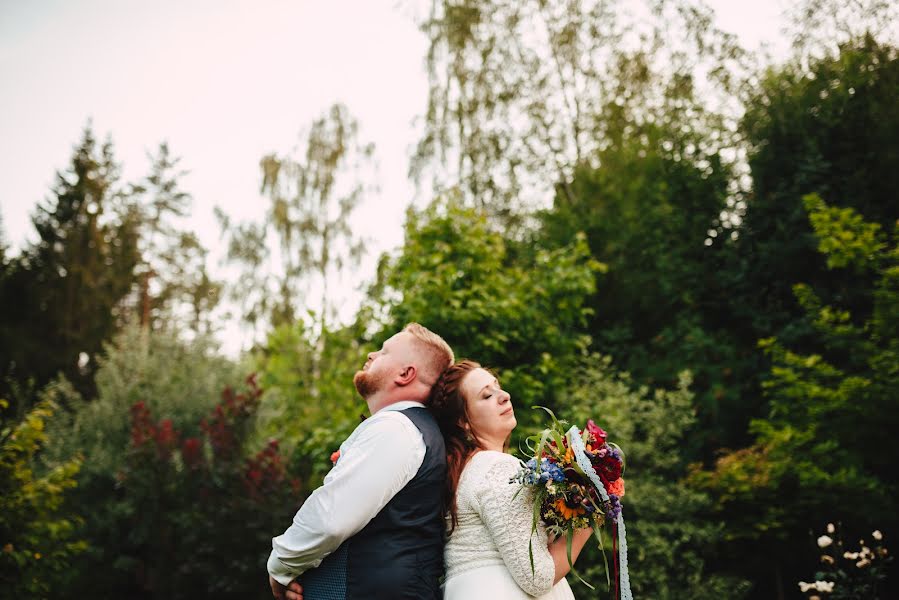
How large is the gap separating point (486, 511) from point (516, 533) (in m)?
0.14

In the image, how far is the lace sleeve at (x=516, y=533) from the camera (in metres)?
2.62

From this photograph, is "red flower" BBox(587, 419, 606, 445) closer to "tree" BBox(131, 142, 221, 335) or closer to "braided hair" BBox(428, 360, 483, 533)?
"braided hair" BBox(428, 360, 483, 533)

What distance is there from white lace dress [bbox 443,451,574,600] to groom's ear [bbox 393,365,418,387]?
1.46 feet

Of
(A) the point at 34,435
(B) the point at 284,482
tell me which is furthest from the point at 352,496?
(B) the point at 284,482

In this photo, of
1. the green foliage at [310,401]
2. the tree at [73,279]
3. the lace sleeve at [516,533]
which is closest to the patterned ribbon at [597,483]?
the lace sleeve at [516,533]

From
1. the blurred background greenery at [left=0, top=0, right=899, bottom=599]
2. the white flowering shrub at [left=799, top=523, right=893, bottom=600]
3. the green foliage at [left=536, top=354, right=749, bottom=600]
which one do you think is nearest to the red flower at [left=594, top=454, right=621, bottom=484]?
the white flowering shrub at [left=799, top=523, right=893, bottom=600]

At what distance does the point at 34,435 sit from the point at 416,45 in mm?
12256

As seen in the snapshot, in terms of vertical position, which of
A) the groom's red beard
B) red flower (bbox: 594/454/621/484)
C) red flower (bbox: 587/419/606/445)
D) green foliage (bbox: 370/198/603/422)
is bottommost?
red flower (bbox: 594/454/621/484)

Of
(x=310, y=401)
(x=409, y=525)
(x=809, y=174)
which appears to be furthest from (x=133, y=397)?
(x=809, y=174)

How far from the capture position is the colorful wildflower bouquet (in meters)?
2.54

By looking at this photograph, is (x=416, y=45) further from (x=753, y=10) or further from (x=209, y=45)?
(x=753, y=10)

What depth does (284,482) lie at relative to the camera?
819cm

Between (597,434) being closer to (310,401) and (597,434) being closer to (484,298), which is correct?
(484,298)

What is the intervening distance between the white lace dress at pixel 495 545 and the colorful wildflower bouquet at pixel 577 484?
8 centimetres
